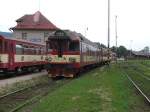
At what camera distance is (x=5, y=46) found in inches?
1161

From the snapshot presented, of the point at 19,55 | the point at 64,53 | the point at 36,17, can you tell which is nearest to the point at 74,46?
the point at 64,53

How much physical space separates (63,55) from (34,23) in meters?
64.5

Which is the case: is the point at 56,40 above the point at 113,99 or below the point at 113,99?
above

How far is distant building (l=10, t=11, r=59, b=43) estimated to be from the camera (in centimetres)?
9044

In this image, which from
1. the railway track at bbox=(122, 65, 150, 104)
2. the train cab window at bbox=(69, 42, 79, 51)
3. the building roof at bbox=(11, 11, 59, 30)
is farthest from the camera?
the building roof at bbox=(11, 11, 59, 30)

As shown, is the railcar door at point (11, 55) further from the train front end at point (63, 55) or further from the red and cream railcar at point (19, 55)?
the train front end at point (63, 55)

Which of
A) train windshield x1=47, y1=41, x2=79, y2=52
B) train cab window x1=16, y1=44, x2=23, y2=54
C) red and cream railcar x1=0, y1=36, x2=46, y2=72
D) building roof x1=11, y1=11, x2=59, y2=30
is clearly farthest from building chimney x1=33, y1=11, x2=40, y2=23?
train windshield x1=47, y1=41, x2=79, y2=52

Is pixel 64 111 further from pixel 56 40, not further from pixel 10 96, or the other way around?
pixel 56 40

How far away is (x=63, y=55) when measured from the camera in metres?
29.5

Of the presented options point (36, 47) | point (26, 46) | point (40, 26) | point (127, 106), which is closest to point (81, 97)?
point (127, 106)

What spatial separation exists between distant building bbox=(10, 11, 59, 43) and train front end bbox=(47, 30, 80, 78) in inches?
2345

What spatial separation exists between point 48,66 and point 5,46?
3.35 meters

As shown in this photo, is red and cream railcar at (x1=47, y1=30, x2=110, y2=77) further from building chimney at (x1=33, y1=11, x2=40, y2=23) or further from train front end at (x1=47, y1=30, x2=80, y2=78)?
building chimney at (x1=33, y1=11, x2=40, y2=23)

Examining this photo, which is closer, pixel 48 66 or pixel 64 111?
pixel 64 111
